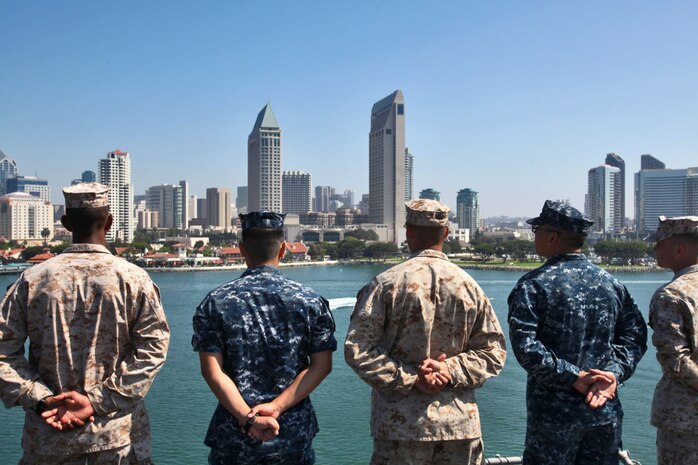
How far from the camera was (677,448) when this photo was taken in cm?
237

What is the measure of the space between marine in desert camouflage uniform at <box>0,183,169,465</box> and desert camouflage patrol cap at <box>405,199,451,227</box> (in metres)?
0.88

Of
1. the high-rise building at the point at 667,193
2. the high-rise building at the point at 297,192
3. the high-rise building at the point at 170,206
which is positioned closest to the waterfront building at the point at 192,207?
the high-rise building at the point at 170,206

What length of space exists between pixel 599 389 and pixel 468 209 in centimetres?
15443

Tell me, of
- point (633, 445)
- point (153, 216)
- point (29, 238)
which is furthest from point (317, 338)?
point (153, 216)

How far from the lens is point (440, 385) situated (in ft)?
6.66

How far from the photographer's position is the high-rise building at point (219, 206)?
462 feet

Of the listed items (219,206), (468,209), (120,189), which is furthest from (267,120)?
(468,209)

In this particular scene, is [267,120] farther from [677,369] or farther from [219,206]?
[677,369]

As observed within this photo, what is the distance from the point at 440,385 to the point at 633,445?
8.55 metres

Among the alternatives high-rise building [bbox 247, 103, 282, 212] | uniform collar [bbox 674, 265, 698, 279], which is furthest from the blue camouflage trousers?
high-rise building [bbox 247, 103, 282, 212]

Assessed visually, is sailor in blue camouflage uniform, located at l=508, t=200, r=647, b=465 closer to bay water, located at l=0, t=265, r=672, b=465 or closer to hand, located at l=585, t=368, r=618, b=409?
hand, located at l=585, t=368, r=618, b=409

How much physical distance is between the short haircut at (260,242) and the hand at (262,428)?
50cm

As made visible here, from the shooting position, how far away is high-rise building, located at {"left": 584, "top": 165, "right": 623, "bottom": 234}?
140 metres

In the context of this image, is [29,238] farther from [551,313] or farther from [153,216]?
[551,313]
